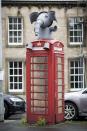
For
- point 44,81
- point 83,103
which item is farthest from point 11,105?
point 44,81

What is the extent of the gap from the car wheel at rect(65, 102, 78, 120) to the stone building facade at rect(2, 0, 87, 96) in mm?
20362

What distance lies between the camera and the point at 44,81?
1812 centimetres

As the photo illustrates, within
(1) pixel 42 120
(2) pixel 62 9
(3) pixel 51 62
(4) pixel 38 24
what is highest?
(2) pixel 62 9

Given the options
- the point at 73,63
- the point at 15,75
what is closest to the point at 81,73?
the point at 73,63

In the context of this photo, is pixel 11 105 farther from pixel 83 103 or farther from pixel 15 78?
pixel 15 78

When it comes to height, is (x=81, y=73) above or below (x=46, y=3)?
below

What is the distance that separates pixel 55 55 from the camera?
706 inches

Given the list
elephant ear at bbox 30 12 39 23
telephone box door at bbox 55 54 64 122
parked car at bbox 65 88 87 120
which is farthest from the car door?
elephant ear at bbox 30 12 39 23

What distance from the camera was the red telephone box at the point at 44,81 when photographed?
58.6 ft

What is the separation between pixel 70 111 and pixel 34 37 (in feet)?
69.4

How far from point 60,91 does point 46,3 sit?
2371 centimetres

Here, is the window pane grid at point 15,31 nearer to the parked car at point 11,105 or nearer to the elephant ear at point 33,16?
the parked car at point 11,105

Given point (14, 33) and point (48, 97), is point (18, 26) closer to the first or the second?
point (14, 33)

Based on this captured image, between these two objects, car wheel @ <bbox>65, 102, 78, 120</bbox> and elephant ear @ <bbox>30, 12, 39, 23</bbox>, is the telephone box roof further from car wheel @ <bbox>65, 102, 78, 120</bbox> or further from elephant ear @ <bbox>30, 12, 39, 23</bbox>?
elephant ear @ <bbox>30, 12, 39, 23</bbox>
